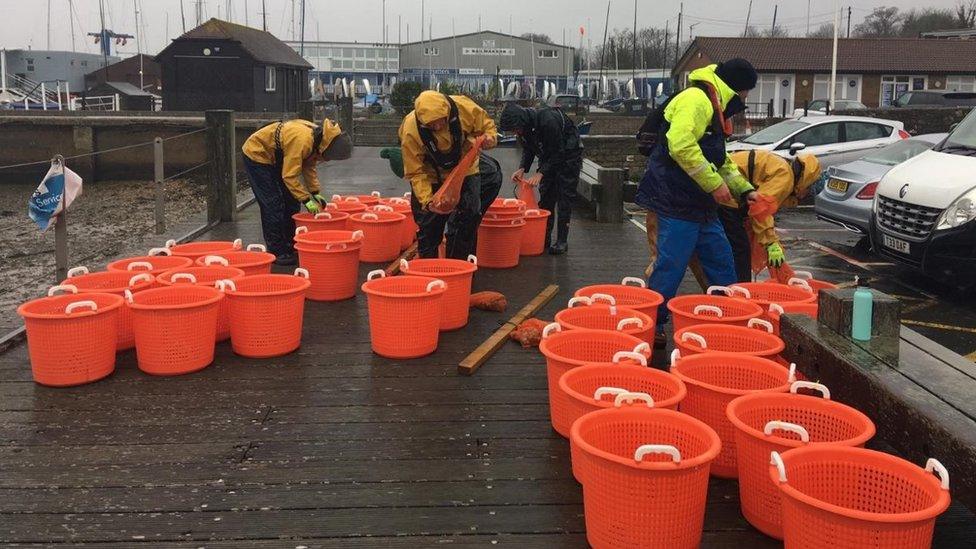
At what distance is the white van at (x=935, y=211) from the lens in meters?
6.82

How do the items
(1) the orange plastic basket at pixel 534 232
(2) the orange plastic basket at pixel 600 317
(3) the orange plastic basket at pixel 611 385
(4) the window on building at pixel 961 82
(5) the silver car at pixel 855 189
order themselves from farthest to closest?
1. (4) the window on building at pixel 961 82
2. (5) the silver car at pixel 855 189
3. (1) the orange plastic basket at pixel 534 232
4. (2) the orange plastic basket at pixel 600 317
5. (3) the orange plastic basket at pixel 611 385

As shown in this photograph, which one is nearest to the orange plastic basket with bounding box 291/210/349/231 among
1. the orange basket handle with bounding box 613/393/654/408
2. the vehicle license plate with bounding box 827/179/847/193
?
the orange basket handle with bounding box 613/393/654/408

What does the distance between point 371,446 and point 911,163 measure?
659 cm

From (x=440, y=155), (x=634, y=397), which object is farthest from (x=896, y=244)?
(x=634, y=397)

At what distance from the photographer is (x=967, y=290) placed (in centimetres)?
745

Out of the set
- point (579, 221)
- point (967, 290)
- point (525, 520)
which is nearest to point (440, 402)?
point (525, 520)

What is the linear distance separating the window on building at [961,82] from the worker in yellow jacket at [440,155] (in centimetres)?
4239

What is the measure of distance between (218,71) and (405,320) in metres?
28.5

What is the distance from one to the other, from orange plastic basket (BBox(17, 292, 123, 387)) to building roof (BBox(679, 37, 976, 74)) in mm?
41011

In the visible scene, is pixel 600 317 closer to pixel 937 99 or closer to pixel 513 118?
pixel 513 118

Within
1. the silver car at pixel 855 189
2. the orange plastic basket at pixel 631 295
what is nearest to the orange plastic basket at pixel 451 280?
the orange plastic basket at pixel 631 295

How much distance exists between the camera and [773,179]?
5430mm

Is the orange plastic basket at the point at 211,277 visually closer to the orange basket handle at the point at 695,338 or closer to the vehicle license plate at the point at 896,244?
the orange basket handle at the point at 695,338

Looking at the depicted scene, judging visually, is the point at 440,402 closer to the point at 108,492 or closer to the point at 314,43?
the point at 108,492
